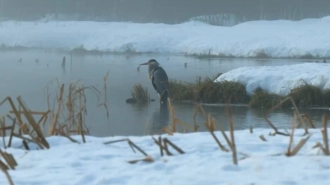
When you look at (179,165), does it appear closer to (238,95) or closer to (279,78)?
(238,95)

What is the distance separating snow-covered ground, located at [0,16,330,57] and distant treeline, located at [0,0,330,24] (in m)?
2.81

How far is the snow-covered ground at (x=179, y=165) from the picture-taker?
4.05 meters

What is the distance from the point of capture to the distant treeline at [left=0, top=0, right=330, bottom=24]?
54.1 meters

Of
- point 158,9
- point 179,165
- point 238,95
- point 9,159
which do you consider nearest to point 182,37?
point 158,9

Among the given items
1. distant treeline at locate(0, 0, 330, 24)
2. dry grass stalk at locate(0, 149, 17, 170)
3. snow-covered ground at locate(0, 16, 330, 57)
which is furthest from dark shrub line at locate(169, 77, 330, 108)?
distant treeline at locate(0, 0, 330, 24)

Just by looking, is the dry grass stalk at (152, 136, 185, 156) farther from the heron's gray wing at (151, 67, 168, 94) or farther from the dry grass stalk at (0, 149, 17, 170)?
the heron's gray wing at (151, 67, 168, 94)

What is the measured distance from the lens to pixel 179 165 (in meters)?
4.36

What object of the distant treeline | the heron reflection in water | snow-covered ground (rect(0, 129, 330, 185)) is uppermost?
the distant treeline

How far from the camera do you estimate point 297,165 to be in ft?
13.7

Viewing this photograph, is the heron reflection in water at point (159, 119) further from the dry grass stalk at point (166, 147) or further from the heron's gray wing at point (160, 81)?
the dry grass stalk at point (166, 147)

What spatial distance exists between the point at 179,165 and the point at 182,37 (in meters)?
37.3

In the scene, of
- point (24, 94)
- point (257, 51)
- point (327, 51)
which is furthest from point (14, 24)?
point (24, 94)

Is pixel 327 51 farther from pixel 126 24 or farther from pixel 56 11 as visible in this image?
pixel 56 11

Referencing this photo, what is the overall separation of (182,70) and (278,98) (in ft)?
28.2
